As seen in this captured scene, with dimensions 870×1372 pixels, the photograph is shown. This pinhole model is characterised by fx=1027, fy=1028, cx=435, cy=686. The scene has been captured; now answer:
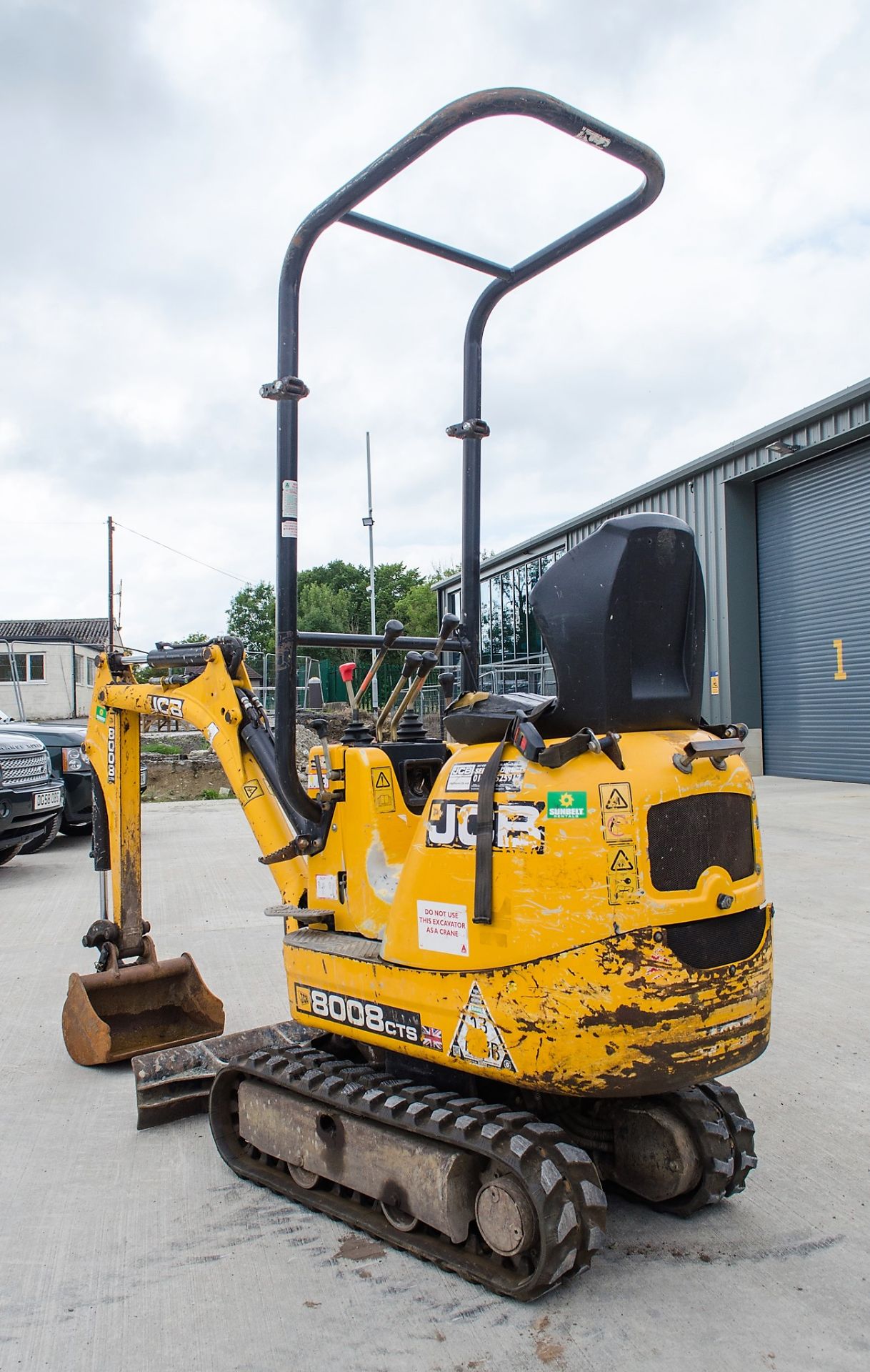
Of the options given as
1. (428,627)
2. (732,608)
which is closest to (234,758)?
(732,608)

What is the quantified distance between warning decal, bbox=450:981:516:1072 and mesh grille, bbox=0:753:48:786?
7409 mm

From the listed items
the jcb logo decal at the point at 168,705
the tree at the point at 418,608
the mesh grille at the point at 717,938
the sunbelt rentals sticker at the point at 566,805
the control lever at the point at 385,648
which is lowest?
the mesh grille at the point at 717,938

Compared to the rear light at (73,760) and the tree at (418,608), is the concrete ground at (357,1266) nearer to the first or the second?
the rear light at (73,760)

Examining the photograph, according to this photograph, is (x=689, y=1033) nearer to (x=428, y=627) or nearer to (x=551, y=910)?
(x=551, y=910)

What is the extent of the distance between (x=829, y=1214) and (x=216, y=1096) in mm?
2007

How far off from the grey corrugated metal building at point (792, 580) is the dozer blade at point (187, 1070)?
1326 cm

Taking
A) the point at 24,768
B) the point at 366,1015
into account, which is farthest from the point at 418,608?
the point at 366,1015

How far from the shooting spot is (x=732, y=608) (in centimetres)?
1869

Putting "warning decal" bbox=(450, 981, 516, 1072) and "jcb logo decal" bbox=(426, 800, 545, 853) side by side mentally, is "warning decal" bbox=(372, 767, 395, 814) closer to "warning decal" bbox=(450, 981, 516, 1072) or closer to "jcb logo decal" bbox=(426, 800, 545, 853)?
"jcb logo decal" bbox=(426, 800, 545, 853)

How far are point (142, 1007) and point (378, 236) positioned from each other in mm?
3493

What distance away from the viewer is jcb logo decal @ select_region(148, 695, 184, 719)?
414 centimetres

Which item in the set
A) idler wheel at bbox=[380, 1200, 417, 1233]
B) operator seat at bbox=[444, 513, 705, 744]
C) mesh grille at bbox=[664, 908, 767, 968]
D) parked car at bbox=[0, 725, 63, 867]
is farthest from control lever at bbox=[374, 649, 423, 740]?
parked car at bbox=[0, 725, 63, 867]

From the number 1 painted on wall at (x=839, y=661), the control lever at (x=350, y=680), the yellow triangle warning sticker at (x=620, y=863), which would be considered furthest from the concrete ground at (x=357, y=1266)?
the number 1 painted on wall at (x=839, y=661)

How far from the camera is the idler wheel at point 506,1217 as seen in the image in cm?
257
